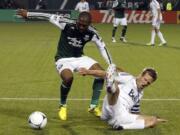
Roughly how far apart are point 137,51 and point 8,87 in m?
10.1

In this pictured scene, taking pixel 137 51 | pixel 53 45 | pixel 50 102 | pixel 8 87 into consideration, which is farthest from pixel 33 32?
pixel 50 102

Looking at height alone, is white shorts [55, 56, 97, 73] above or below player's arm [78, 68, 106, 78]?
below

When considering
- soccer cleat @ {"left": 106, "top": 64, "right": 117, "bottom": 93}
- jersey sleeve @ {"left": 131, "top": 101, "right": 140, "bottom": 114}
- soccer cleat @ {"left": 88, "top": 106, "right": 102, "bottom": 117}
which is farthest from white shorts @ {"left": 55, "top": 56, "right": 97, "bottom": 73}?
soccer cleat @ {"left": 106, "top": 64, "right": 117, "bottom": 93}

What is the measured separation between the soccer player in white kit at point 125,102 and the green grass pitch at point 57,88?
160 mm

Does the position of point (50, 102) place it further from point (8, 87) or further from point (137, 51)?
point (137, 51)

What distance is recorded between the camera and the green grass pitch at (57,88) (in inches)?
393

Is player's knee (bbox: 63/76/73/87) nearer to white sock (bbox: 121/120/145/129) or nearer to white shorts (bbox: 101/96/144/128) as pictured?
white shorts (bbox: 101/96/144/128)

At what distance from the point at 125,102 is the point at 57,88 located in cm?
472

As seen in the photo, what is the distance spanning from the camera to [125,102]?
9.75 meters

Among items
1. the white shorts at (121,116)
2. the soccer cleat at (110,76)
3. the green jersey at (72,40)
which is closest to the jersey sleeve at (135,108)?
the white shorts at (121,116)

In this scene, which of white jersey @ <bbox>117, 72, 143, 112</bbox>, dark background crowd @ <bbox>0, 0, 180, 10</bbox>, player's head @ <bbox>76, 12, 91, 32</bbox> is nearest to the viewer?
white jersey @ <bbox>117, 72, 143, 112</bbox>

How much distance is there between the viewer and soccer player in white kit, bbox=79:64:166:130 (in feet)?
31.2

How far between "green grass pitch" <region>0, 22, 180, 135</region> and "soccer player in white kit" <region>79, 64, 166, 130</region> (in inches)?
6.3

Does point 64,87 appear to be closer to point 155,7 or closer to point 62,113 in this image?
point 62,113
